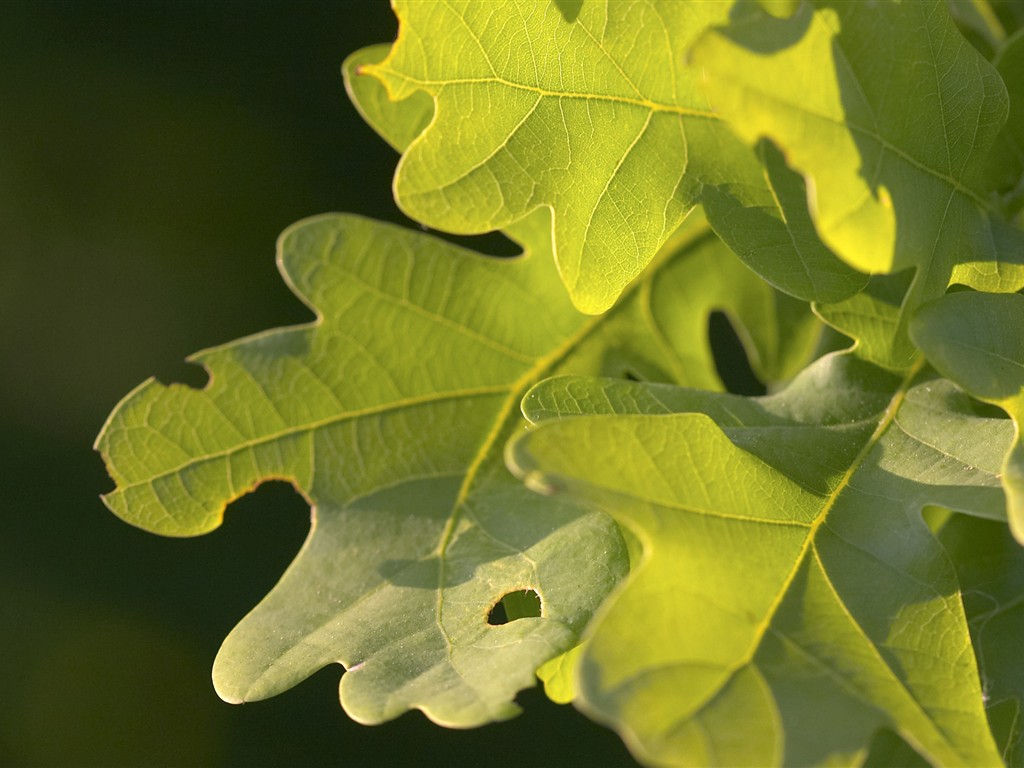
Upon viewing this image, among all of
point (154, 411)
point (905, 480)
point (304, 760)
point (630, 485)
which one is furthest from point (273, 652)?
point (304, 760)

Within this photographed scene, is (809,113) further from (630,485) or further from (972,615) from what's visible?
(972,615)

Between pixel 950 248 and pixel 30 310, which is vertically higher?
pixel 950 248

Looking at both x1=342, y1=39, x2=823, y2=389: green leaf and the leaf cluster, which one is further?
x1=342, y1=39, x2=823, y2=389: green leaf

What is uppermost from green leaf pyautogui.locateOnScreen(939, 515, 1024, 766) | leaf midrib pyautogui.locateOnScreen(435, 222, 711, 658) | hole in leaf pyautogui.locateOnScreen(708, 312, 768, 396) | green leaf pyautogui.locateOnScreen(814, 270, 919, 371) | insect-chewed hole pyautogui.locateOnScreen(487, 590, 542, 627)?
green leaf pyautogui.locateOnScreen(814, 270, 919, 371)

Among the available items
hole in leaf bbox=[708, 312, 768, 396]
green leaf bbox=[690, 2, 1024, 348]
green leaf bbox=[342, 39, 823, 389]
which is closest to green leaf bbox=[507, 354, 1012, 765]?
green leaf bbox=[690, 2, 1024, 348]

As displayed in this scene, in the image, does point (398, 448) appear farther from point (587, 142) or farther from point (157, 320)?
point (157, 320)

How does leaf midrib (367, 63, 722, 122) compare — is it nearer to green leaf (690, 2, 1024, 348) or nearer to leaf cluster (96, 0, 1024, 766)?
leaf cluster (96, 0, 1024, 766)
